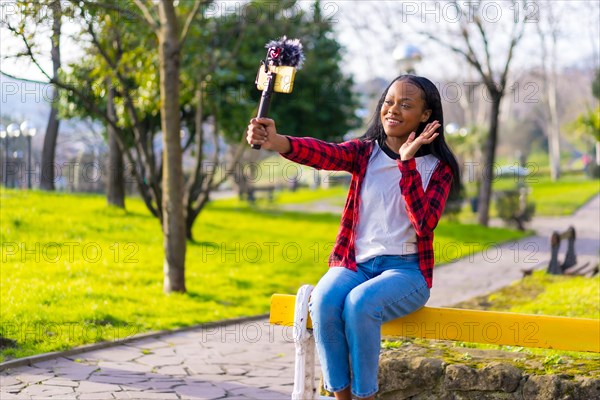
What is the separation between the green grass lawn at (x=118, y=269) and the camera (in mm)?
8141

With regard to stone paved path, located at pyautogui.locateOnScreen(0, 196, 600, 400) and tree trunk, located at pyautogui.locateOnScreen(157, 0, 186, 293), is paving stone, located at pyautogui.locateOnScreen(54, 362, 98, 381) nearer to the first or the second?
stone paved path, located at pyautogui.locateOnScreen(0, 196, 600, 400)

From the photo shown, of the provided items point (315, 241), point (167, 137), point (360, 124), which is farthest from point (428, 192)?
point (360, 124)

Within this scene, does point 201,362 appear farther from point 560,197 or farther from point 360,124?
point 560,197

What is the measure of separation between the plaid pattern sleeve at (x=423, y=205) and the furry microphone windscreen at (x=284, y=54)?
0.67m

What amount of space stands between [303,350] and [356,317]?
48 centimetres

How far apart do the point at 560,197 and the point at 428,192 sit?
3329 centimetres

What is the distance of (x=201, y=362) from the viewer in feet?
23.2

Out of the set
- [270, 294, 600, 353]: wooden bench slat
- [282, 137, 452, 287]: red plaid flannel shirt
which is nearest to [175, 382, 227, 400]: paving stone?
[270, 294, 600, 353]: wooden bench slat

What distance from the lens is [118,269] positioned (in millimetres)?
11211

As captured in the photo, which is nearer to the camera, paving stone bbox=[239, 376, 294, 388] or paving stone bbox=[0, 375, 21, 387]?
paving stone bbox=[0, 375, 21, 387]

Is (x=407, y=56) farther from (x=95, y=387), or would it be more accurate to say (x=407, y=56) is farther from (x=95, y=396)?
(x=95, y=396)

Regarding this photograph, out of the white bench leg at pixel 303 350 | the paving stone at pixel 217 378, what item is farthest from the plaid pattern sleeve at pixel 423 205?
the paving stone at pixel 217 378

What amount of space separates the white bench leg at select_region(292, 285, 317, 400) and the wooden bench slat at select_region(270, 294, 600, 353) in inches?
2.6

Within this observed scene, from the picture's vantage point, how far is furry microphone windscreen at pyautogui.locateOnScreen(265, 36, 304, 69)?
3854 millimetres
